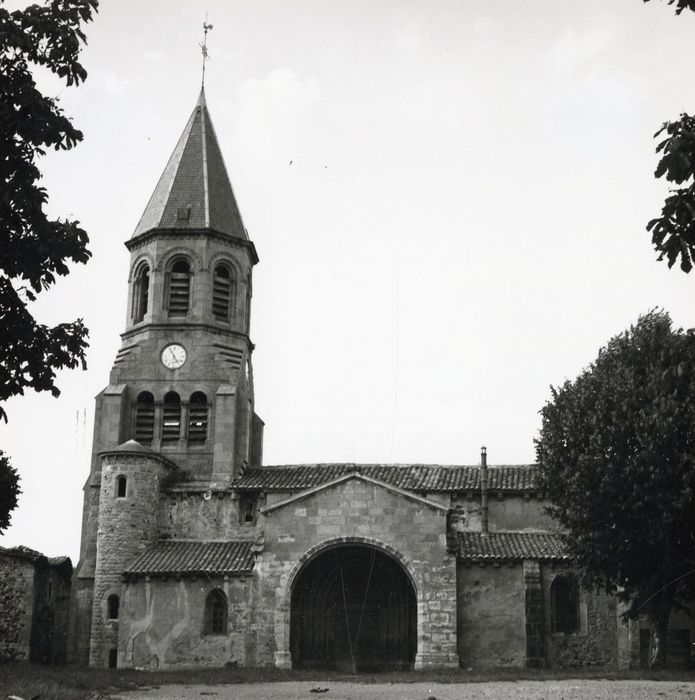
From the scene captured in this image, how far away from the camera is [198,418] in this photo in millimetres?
47656

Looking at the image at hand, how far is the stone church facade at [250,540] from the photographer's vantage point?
4047cm

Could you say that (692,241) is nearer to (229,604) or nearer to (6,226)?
(6,226)

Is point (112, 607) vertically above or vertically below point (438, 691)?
above

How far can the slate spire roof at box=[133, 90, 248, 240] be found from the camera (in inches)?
1975

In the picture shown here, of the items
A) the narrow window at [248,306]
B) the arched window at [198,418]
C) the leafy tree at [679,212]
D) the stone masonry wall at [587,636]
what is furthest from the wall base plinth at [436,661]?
the leafy tree at [679,212]

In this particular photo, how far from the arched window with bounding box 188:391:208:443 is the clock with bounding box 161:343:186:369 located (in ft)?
5.03

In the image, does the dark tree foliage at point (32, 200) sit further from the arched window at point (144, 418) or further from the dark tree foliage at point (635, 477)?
the arched window at point (144, 418)

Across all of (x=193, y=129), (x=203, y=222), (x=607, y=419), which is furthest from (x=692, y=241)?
(x=193, y=129)

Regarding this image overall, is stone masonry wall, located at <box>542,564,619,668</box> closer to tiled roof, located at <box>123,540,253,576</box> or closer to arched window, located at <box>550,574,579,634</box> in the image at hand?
arched window, located at <box>550,574,579,634</box>

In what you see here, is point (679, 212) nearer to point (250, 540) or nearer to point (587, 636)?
point (587, 636)

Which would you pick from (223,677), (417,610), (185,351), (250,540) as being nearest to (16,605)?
(250,540)

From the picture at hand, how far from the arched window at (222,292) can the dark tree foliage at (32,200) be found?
29902mm

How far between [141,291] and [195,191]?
5.20 meters

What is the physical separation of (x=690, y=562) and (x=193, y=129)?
30.8m
